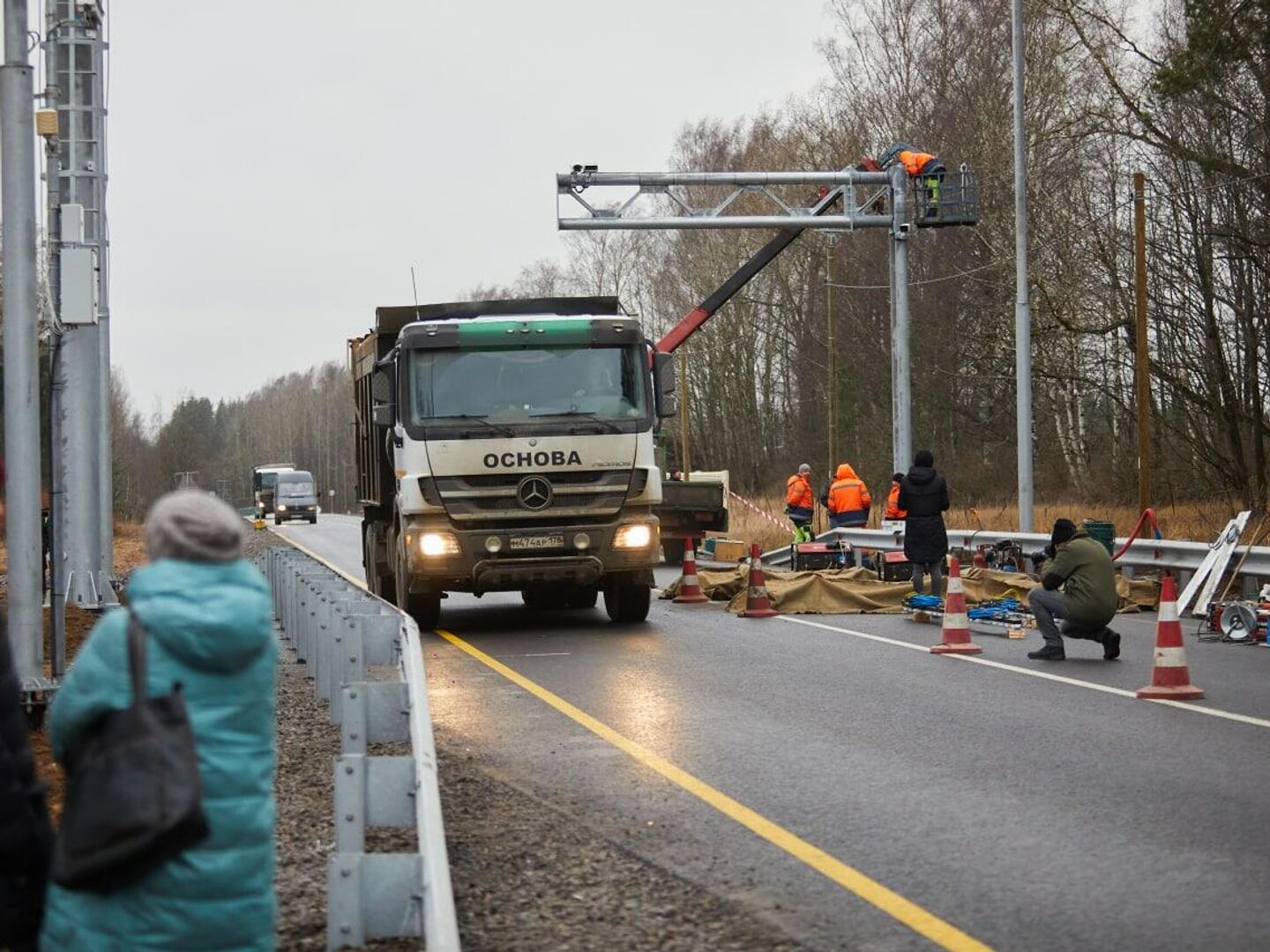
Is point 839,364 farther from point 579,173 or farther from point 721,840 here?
point 721,840

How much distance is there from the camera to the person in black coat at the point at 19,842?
4082 millimetres

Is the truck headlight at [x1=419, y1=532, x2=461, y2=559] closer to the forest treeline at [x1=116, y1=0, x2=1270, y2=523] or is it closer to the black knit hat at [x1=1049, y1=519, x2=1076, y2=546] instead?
the black knit hat at [x1=1049, y1=519, x2=1076, y2=546]

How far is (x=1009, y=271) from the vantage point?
143 ft

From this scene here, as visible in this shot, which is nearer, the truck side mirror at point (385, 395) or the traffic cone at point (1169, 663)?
the traffic cone at point (1169, 663)

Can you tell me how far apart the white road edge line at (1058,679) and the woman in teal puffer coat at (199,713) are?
8398 mm

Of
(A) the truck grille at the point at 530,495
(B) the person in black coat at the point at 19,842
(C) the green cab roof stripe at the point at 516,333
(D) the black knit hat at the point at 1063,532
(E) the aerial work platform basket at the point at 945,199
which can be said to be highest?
(E) the aerial work platform basket at the point at 945,199

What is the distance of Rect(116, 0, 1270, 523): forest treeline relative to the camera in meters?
31.2

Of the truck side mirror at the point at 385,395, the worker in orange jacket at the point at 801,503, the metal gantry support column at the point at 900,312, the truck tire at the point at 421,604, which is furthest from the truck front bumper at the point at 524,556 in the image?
the metal gantry support column at the point at 900,312

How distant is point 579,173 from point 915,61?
2698 centimetres

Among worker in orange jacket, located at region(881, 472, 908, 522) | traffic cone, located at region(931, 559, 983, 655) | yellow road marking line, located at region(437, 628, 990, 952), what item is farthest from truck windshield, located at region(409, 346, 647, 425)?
yellow road marking line, located at region(437, 628, 990, 952)

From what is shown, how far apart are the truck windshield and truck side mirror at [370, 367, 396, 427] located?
56 centimetres

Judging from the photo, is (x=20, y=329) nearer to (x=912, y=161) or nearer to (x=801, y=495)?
(x=801, y=495)

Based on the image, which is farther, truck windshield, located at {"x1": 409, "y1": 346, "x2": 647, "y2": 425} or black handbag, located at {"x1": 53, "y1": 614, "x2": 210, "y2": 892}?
truck windshield, located at {"x1": 409, "y1": 346, "x2": 647, "y2": 425}

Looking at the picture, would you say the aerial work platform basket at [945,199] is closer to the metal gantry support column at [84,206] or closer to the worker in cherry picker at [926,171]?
the worker in cherry picker at [926,171]
